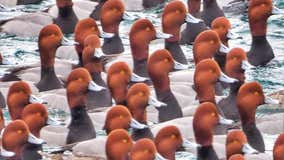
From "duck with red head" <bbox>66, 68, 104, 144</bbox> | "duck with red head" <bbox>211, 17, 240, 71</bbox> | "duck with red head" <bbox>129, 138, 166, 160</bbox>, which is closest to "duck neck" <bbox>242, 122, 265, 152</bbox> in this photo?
"duck with red head" <bbox>66, 68, 104, 144</bbox>

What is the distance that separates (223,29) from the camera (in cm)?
2495

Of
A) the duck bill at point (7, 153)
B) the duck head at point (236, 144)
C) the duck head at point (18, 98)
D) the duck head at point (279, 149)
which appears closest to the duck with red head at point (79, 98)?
the duck head at point (18, 98)

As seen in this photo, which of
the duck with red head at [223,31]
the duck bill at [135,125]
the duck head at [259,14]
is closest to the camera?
the duck bill at [135,125]

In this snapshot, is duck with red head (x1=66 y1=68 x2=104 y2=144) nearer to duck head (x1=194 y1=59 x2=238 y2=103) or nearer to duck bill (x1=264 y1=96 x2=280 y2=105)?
duck head (x1=194 y1=59 x2=238 y2=103)

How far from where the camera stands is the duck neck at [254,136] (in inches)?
854

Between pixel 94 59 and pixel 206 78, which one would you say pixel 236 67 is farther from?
pixel 94 59

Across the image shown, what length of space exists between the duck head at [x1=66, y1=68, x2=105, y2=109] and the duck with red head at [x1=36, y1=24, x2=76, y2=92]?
1.71 m

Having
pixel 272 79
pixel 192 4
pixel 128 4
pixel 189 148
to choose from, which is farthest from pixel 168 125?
pixel 128 4

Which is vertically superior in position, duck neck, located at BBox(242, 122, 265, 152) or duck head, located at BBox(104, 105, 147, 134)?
duck head, located at BBox(104, 105, 147, 134)

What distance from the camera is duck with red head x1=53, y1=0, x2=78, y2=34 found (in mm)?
27469

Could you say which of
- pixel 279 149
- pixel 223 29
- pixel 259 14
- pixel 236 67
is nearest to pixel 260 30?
pixel 259 14

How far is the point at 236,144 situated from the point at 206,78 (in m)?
2.29

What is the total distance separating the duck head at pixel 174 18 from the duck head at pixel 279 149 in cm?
529

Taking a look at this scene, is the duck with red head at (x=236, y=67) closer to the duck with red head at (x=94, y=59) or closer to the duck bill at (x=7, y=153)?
the duck with red head at (x=94, y=59)
